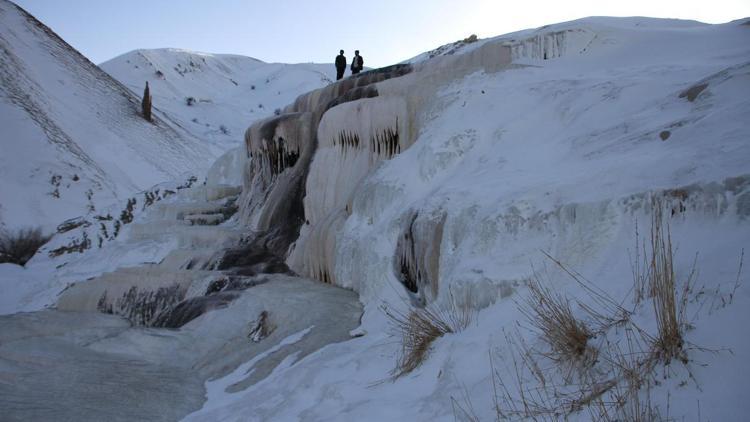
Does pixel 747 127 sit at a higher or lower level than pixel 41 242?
higher

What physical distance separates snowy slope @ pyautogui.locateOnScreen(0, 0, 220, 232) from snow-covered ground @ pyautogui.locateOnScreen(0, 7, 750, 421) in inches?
316

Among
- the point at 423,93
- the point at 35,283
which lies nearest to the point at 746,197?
the point at 423,93

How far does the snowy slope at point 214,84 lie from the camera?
116ft

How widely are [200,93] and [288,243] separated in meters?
37.8

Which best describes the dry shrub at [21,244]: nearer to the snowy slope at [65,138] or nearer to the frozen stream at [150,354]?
the snowy slope at [65,138]

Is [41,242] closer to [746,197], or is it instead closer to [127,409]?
[127,409]

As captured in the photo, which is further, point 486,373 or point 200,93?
point 200,93

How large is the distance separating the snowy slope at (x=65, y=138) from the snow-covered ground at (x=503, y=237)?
803cm

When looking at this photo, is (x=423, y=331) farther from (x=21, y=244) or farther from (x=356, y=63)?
(x=21, y=244)

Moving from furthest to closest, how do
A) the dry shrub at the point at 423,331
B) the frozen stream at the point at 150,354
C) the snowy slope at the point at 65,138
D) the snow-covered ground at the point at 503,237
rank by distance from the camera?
the snowy slope at the point at 65,138
the frozen stream at the point at 150,354
the dry shrub at the point at 423,331
the snow-covered ground at the point at 503,237

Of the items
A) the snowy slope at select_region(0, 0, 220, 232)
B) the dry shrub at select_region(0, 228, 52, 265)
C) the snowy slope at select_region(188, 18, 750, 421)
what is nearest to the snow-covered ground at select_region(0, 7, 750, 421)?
the snowy slope at select_region(188, 18, 750, 421)

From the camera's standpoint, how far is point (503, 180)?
14.9 feet

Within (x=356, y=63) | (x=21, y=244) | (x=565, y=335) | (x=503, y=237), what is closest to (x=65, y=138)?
(x=21, y=244)

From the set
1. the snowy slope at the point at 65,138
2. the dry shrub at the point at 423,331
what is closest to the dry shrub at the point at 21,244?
the snowy slope at the point at 65,138
